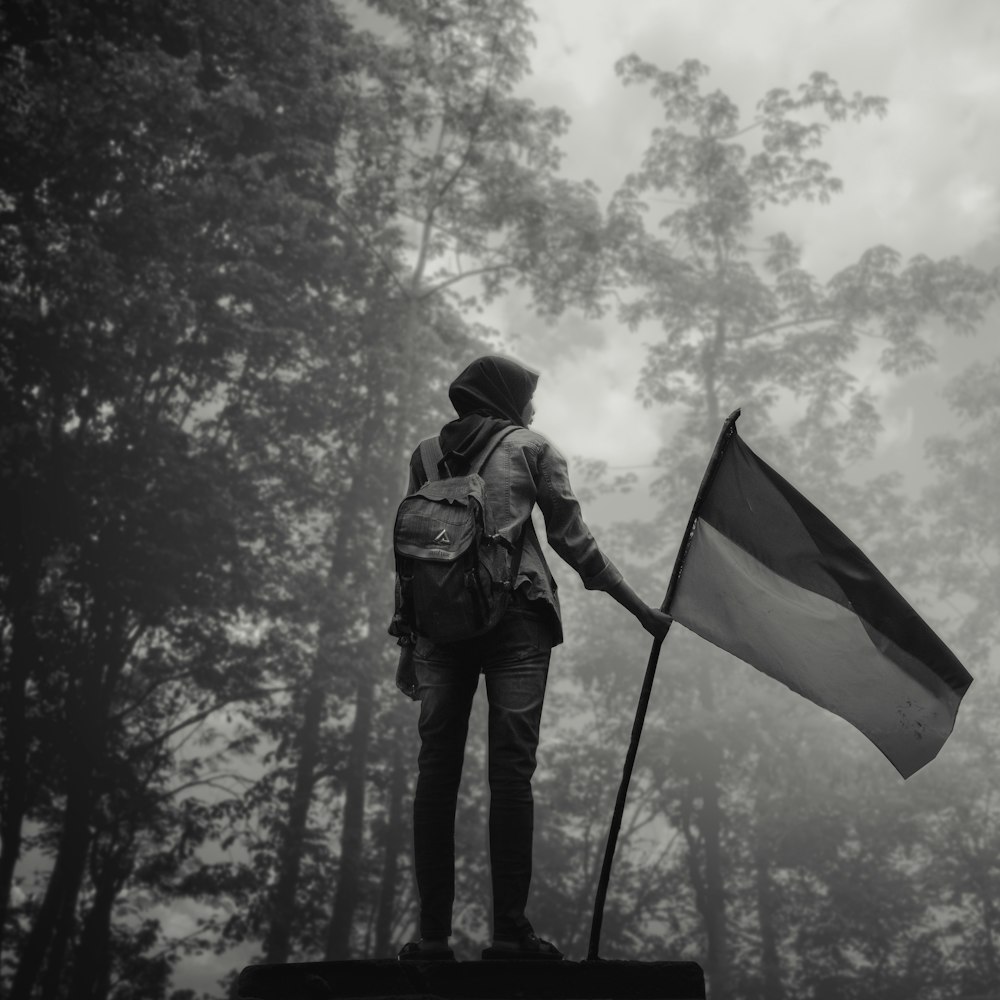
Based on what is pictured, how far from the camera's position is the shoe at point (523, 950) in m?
2.20

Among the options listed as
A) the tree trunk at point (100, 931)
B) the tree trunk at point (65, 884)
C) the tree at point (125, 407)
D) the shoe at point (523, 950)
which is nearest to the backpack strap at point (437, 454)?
the shoe at point (523, 950)

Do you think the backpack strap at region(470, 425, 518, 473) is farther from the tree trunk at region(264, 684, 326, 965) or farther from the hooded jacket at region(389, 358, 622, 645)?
the tree trunk at region(264, 684, 326, 965)

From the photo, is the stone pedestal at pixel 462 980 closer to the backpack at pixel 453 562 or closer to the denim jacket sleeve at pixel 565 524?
the backpack at pixel 453 562

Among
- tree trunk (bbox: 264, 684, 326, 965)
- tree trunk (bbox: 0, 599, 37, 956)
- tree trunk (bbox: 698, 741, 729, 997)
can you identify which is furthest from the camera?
tree trunk (bbox: 698, 741, 729, 997)

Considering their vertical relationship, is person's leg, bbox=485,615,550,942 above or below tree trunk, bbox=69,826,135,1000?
below

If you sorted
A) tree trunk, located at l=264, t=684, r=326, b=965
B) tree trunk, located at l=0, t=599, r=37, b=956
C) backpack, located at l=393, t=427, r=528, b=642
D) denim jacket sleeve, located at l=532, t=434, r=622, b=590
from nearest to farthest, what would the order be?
backpack, located at l=393, t=427, r=528, b=642 → denim jacket sleeve, located at l=532, t=434, r=622, b=590 → tree trunk, located at l=0, t=599, r=37, b=956 → tree trunk, located at l=264, t=684, r=326, b=965

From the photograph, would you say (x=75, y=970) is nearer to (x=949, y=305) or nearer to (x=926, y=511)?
(x=949, y=305)

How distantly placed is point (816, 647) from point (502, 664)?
43.9 inches

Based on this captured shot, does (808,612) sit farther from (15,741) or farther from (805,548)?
(15,741)

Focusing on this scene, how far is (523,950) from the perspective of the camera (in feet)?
7.30

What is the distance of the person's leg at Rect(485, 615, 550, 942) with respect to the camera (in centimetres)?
233

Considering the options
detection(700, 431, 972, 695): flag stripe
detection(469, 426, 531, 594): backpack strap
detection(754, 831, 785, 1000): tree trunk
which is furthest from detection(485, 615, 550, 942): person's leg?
detection(754, 831, 785, 1000): tree trunk

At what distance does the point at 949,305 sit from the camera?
58.1ft

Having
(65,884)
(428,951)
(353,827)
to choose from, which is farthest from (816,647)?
(65,884)
